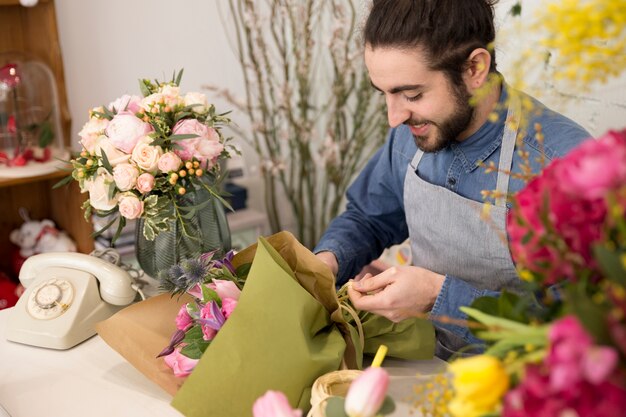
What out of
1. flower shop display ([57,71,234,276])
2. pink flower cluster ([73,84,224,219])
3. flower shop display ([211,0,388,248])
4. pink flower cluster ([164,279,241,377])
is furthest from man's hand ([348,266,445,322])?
flower shop display ([211,0,388,248])

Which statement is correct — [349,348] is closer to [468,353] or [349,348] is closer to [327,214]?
[468,353]

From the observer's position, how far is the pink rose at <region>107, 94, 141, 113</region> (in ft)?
4.68

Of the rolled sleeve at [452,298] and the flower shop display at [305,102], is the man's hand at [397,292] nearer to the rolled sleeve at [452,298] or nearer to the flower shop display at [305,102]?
the rolled sleeve at [452,298]

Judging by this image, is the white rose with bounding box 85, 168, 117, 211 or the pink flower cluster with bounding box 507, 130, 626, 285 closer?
the pink flower cluster with bounding box 507, 130, 626, 285

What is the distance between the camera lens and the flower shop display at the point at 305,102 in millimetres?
2998

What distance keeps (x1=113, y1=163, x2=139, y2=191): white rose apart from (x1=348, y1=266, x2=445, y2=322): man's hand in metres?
0.49

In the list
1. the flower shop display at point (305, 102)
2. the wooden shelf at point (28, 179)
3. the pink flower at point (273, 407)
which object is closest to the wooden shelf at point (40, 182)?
the wooden shelf at point (28, 179)

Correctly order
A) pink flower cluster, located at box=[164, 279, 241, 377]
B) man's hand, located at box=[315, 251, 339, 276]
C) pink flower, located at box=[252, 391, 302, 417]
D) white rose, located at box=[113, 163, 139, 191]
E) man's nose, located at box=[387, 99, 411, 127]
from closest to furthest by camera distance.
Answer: pink flower, located at box=[252, 391, 302, 417]
pink flower cluster, located at box=[164, 279, 241, 377]
white rose, located at box=[113, 163, 139, 191]
man's nose, located at box=[387, 99, 411, 127]
man's hand, located at box=[315, 251, 339, 276]

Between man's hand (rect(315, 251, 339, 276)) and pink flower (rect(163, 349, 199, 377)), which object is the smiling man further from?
pink flower (rect(163, 349, 199, 377))

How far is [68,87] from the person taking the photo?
2.72m

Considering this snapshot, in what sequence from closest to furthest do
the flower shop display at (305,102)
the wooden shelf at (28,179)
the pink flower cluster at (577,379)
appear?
the pink flower cluster at (577,379) < the wooden shelf at (28,179) < the flower shop display at (305,102)

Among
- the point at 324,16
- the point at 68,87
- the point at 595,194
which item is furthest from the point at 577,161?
the point at 324,16

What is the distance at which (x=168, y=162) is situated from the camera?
1.35 meters

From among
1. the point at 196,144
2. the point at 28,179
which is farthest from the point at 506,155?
the point at 28,179
